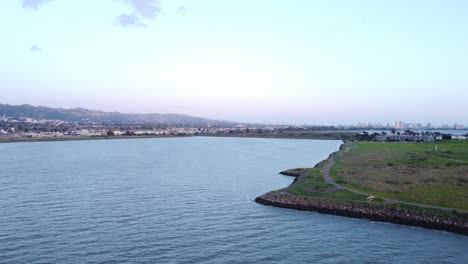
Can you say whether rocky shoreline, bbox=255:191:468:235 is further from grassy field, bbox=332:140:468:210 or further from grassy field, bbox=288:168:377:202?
grassy field, bbox=332:140:468:210

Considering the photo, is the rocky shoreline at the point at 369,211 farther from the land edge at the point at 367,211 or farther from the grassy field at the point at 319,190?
the grassy field at the point at 319,190

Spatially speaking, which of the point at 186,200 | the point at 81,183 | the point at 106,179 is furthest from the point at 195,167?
the point at 186,200

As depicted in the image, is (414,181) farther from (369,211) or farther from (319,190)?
(369,211)

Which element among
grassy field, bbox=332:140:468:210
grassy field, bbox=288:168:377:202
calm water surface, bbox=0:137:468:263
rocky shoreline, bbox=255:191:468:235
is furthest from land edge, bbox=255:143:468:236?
grassy field, bbox=332:140:468:210

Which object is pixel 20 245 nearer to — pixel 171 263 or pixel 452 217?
pixel 171 263

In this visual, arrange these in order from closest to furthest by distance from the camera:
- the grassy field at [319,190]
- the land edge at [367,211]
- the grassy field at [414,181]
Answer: the land edge at [367,211]
the grassy field at [414,181]
the grassy field at [319,190]

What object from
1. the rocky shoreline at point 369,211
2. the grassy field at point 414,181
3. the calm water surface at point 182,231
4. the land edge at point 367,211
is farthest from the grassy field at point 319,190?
the calm water surface at point 182,231

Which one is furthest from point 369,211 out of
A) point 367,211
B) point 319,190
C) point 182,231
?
point 182,231

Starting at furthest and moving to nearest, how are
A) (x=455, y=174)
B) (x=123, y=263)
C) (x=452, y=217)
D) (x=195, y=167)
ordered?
(x=195, y=167)
(x=455, y=174)
(x=452, y=217)
(x=123, y=263)
